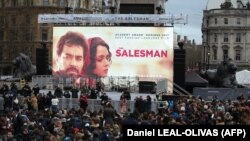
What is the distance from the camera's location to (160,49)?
4556 cm

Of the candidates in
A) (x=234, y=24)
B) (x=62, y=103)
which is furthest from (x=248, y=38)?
(x=62, y=103)

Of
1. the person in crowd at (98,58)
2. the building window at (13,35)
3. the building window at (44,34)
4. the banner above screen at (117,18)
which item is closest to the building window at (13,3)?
the building window at (13,35)

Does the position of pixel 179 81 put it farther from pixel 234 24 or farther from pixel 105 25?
pixel 234 24

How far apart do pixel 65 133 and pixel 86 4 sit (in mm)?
88002

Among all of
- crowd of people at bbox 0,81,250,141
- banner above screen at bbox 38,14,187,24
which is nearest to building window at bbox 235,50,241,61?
banner above screen at bbox 38,14,187,24

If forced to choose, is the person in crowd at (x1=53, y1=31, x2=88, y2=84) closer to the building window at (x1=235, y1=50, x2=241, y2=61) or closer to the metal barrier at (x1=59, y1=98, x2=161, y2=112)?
the metal barrier at (x1=59, y1=98, x2=161, y2=112)

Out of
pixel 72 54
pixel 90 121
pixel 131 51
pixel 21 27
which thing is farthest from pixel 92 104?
pixel 21 27

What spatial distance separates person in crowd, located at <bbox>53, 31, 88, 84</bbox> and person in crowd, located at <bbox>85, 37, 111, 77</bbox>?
46 cm

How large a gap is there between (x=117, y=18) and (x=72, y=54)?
13.9 feet

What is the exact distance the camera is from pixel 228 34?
122m

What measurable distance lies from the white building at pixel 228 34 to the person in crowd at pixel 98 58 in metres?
74.5

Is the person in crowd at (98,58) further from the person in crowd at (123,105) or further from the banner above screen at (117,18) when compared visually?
the person in crowd at (123,105)

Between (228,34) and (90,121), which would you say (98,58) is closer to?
(90,121)

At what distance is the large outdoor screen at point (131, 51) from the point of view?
45.4 m
